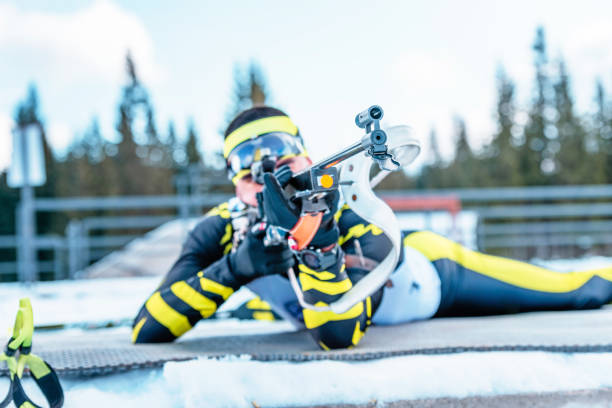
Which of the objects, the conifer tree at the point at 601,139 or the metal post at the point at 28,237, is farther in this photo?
the conifer tree at the point at 601,139

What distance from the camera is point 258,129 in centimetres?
130

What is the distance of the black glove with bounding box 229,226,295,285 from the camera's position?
1124 mm

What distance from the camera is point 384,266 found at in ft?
3.44

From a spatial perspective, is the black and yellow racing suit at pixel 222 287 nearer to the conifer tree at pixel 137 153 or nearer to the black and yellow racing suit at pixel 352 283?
the black and yellow racing suit at pixel 352 283

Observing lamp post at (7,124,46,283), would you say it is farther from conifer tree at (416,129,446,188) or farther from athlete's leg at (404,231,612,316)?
conifer tree at (416,129,446,188)

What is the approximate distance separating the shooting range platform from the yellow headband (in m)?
0.52

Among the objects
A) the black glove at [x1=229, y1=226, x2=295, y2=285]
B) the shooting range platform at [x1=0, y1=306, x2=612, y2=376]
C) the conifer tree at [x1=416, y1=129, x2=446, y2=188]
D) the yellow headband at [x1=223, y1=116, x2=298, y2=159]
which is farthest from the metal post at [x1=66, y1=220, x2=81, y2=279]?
the conifer tree at [x1=416, y1=129, x2=446, y2=188]

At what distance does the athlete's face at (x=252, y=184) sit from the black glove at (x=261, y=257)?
12 cm

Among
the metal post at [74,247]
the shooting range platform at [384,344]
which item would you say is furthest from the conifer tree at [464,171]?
the shooting range platform at [384,344]

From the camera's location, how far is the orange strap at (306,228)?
0.94 meters

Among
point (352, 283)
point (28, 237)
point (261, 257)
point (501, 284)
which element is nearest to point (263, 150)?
point (261, 257)

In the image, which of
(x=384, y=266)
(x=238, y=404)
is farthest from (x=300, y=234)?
(x=238, y=404)

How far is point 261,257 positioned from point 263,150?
0.29 metres

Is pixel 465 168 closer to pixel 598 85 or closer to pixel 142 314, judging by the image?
pixel 598 85
